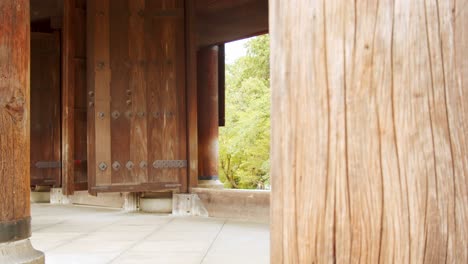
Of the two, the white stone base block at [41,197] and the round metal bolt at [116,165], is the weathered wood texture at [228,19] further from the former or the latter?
the white stone base block at [41,197]

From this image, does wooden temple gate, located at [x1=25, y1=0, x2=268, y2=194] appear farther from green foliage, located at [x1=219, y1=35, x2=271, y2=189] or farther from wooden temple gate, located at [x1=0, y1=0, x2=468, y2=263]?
green foliage, located at [x1=219, y1=35, x2=271, y2=189]

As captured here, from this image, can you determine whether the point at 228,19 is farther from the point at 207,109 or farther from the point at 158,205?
the point at 158,205

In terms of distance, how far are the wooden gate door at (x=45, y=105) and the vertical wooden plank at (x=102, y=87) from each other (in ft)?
8.15

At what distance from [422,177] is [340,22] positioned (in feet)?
1.02

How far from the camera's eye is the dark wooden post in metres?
8.40

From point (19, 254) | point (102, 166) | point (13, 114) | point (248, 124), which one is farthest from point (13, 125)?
point (248, 124)

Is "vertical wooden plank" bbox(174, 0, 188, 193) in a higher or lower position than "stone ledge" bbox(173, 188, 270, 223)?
higher

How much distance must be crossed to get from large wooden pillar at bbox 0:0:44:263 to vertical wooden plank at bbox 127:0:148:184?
2819mm

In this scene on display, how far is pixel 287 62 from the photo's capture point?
108 cm

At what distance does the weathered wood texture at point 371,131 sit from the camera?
0.93 meters

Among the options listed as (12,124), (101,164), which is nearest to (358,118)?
(12,124)

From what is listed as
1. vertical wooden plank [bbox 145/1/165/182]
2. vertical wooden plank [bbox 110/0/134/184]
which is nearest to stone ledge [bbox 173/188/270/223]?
vertical wooden plank [bbox 145/1/165/182]

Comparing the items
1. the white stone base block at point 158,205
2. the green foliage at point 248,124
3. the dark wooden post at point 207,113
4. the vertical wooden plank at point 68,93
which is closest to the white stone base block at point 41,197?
the dark wooden post at point 207,113

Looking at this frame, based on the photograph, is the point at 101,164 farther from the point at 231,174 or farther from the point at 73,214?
the point at 231,174
